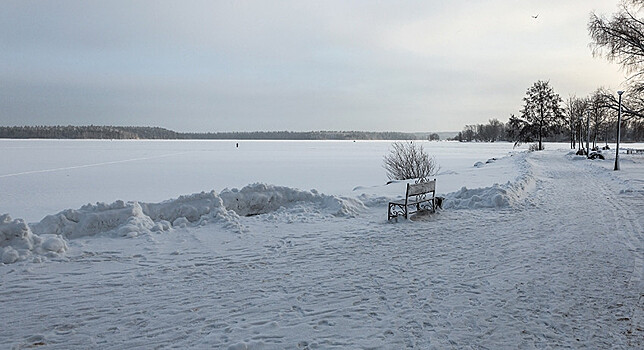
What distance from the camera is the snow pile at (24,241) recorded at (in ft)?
22.9

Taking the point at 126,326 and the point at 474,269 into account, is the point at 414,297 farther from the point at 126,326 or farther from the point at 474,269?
the point at 126,326

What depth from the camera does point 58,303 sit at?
507 cm

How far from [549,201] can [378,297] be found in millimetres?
10069

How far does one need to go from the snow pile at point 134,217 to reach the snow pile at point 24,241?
953mm

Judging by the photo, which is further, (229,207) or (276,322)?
(229,207)

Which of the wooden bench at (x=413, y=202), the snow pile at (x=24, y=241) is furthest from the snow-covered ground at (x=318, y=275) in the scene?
the wooden bench at (x=413, y=202)

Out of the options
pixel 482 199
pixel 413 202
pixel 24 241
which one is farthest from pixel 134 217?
pixel 482 199

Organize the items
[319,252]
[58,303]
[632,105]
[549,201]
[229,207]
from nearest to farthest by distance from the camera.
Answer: [58,303] < [319,252] < [229,207] < [549,201] < [632,105]

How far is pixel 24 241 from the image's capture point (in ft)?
23.3

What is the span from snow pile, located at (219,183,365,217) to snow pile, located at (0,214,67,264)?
4.22 meters

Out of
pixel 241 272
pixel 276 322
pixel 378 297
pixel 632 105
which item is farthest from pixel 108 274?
pixel 632 105

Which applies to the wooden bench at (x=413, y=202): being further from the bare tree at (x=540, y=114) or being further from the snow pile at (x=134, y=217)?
the bare tree at (x=540, y=114)

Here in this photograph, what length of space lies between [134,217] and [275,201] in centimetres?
370

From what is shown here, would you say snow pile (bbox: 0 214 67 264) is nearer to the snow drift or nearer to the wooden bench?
the snow drift
